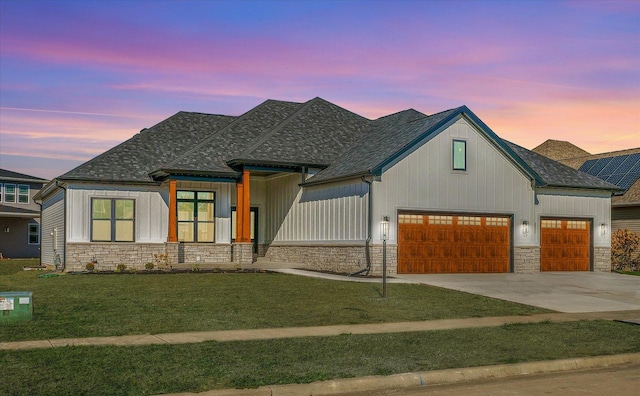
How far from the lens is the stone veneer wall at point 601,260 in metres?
34.2

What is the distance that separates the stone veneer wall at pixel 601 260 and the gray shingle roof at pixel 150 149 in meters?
19.5

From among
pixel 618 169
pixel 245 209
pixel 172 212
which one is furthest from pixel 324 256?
pixel 618 169

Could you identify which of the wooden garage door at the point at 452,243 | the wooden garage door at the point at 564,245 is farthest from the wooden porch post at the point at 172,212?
the wooden garage door at the point at 564,245

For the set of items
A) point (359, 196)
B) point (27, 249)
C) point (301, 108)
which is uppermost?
point (301, 108)

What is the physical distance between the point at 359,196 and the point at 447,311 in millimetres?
11740

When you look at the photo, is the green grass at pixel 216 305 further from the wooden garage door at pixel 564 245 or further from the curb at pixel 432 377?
the wooden garage door at pixel 564 245

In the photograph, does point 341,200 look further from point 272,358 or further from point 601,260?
point 272,358

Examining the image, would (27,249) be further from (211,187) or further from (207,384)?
(207,384)

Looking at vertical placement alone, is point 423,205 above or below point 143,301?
above

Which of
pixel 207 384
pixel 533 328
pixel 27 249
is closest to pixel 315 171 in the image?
pixel 533 328

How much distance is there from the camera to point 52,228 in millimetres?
38750

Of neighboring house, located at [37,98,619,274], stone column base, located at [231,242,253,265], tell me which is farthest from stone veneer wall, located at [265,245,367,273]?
stone column base, located at [231,242,253,265]

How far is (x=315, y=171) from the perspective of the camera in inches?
1325

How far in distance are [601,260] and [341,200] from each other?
1321 centimetres
